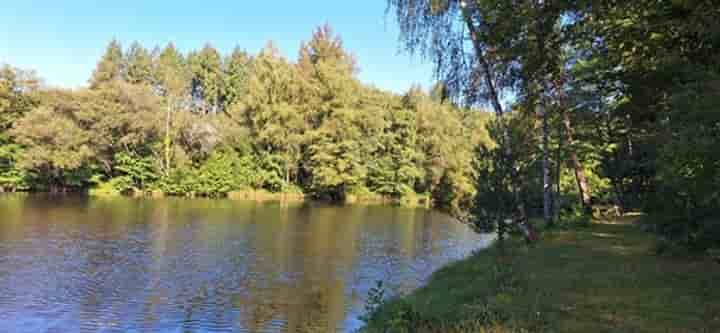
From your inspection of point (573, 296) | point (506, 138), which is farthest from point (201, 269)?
point (573, 296)

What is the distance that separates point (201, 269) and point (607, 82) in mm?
11854

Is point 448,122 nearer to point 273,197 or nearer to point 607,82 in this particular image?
point 273,197

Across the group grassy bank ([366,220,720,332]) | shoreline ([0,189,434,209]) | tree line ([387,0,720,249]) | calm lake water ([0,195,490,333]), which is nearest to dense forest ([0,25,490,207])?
shoreline ([0,189,434,209])

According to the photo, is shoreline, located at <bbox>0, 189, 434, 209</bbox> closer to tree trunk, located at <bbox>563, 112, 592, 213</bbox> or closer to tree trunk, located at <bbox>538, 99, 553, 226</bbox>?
tree trunk, located at <bbox>563, 112, 592, 213</bbox>

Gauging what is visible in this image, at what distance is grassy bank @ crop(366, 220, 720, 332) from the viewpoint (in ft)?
17.8

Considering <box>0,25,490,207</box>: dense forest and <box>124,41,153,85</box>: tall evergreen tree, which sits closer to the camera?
<box>0,25,490,207</box>: dense forest

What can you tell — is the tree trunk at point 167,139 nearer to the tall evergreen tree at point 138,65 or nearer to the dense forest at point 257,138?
the dense forest at point 257,138

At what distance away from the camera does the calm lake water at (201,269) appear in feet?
30.4

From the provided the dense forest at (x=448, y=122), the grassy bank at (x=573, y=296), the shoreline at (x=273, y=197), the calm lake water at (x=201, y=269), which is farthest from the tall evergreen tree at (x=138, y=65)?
the grassy bank at (x=573, y=296)

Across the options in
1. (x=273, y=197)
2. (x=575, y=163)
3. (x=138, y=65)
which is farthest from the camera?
(x=138, y=65)

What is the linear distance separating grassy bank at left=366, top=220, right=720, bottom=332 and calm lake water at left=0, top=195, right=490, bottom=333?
2.35m

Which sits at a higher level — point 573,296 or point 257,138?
point 257,138

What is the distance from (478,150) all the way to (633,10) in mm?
3339

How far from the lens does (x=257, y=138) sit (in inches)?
1764
